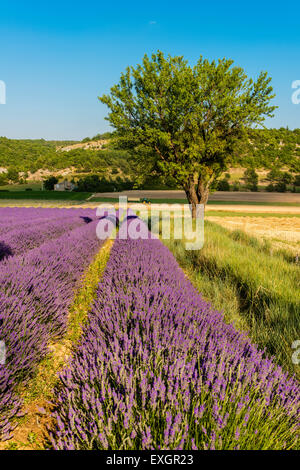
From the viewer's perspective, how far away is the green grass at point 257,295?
2680 mm

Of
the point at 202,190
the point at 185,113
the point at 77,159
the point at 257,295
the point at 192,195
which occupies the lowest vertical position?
the point at 257,295

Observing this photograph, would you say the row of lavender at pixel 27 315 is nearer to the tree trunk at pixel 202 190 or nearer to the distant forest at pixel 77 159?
the tree trunk at pixel 202 190

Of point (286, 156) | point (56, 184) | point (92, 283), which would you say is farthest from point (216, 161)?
point (286, 156)

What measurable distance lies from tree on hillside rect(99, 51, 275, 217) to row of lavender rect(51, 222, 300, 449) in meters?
11.2

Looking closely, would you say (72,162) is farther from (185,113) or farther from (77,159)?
(185,113)

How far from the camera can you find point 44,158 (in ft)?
294

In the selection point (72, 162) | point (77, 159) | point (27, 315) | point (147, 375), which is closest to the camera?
point (147, 375)

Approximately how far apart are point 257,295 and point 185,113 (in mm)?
11334

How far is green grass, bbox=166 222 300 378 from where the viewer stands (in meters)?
2.68

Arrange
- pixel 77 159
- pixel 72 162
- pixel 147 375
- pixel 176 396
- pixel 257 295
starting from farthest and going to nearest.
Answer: pixel 77 159 < pixel 72 162 < pixel 257 295 < pixel 147 375 < pixel 176 396

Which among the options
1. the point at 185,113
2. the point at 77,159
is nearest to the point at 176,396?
the point at 185,113

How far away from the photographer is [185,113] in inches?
502

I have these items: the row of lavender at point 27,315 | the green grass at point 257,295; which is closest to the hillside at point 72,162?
the green grass at point 257,295

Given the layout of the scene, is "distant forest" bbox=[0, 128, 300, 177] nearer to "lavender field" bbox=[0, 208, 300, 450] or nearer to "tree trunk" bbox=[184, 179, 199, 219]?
"tree trunk" bbox=[184, 179, 199, 219]
